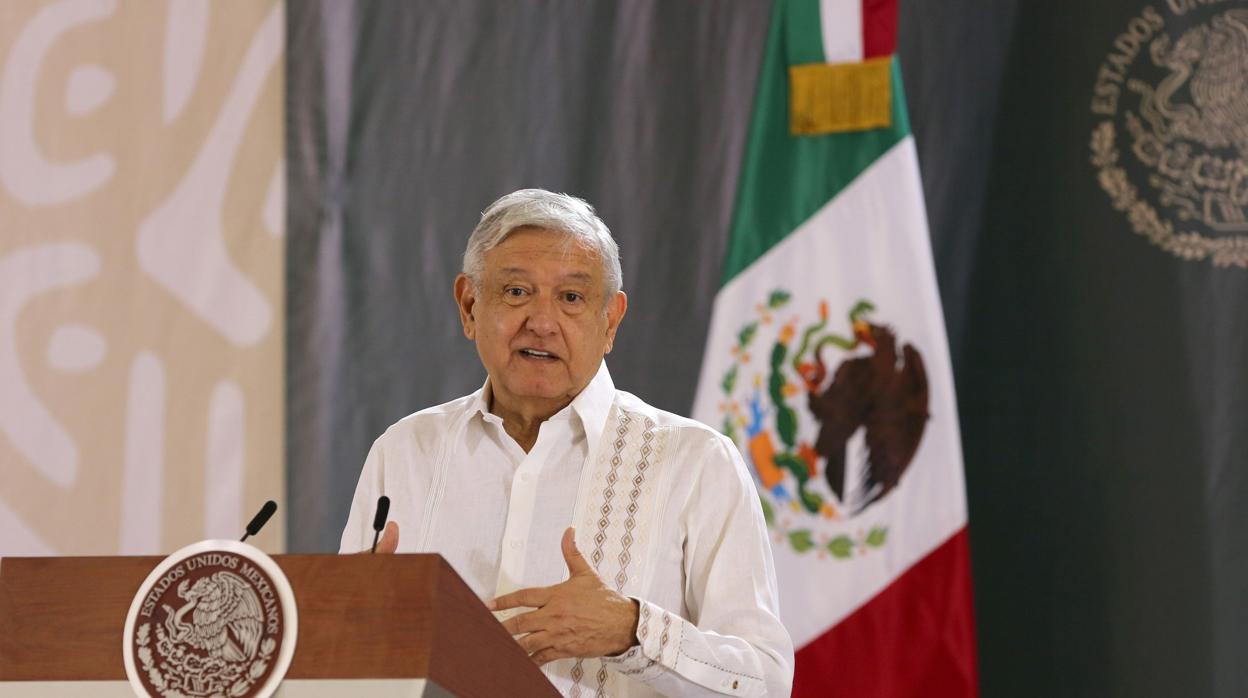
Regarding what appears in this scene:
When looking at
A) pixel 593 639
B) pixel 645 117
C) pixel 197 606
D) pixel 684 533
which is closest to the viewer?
pixel 197 606

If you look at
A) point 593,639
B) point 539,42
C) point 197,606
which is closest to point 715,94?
point 539,42

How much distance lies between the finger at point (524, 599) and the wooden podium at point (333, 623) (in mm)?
241

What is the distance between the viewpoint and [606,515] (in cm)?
241

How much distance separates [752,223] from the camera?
3945mm

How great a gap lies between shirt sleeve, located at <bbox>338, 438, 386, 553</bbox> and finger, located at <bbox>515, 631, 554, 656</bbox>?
0.57 meters

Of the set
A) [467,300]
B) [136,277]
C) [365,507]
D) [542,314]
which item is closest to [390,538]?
[365,507]

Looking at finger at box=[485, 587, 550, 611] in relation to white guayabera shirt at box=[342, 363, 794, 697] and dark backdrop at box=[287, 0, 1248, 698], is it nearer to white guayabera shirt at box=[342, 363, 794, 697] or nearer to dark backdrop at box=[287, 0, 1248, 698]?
white guayabera shirt at box=[342, 363, 794, 697]

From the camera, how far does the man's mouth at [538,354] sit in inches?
98.7

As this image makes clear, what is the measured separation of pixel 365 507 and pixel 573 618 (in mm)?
694

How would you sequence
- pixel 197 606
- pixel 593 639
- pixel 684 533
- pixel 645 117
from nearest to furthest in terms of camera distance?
pixel 197 606
pixel 593 639
pixel 684 533
pixel 645 117

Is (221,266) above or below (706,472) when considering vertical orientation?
above

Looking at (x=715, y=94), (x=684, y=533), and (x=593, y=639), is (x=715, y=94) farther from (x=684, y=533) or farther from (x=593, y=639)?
(x=593, y=639)

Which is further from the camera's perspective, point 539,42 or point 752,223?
point 539,42

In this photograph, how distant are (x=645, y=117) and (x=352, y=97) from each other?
87 centimetres
